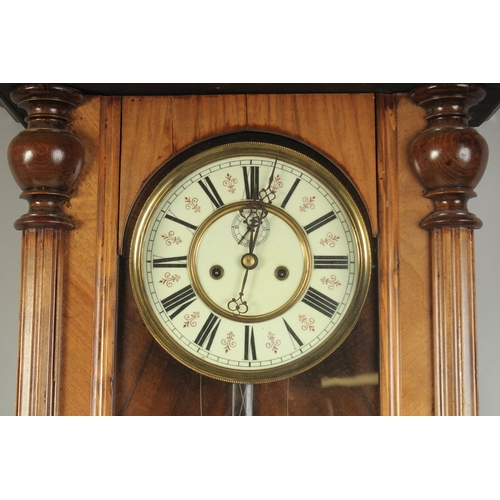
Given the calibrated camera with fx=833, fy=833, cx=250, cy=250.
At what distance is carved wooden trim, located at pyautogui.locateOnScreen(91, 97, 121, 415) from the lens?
1732mm

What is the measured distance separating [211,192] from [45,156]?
1.16ft

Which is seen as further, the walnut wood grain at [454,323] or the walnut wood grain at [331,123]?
A: the walnut wood grain at [331,123]

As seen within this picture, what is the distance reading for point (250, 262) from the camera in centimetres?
176

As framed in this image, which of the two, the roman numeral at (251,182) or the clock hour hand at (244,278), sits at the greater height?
the roman numeral at (251,182)

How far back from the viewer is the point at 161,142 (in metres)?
1.80

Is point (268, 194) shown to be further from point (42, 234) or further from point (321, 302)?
point (42, 234)

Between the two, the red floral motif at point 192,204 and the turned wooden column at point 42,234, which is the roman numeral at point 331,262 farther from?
the turned wooden column at point 42,234

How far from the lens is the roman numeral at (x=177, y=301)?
1756mm

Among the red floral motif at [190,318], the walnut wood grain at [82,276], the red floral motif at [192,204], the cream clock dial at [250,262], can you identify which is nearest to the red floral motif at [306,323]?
the cream clock dial at [250,262]

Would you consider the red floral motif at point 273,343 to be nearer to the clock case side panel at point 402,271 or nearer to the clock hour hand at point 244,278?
the clock hour hand at point 244,278

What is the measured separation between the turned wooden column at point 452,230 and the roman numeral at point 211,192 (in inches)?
16.6

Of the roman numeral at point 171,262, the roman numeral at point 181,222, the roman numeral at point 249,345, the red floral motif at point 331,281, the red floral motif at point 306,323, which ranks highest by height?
the roman numeral at point 181,222

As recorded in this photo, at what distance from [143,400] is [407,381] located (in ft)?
1.81

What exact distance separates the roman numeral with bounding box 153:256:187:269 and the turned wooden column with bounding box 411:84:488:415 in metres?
0.51
